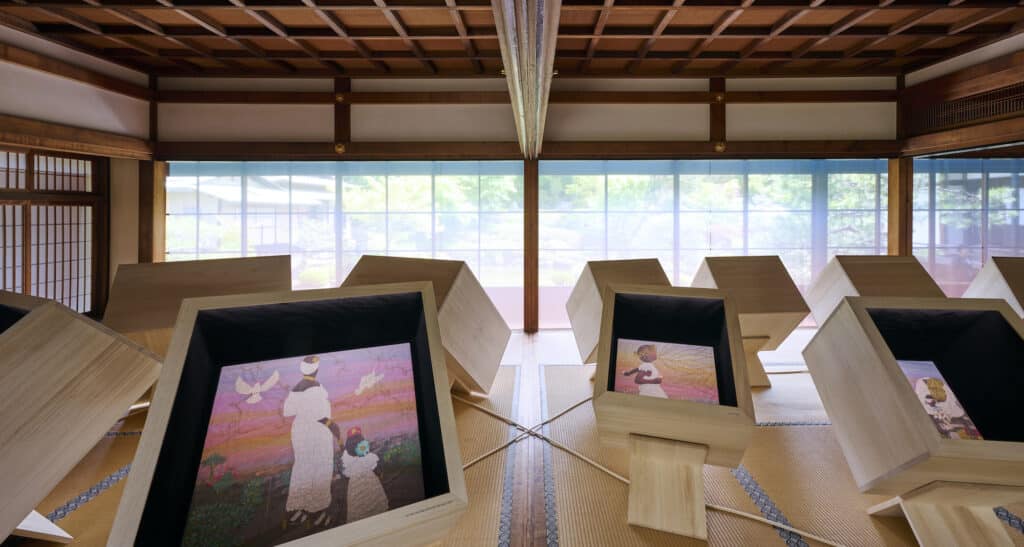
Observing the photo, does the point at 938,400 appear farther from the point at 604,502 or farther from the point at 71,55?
the point at 71,55

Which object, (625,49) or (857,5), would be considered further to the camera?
(625,49)

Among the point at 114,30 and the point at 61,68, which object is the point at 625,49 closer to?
the point at 114,30

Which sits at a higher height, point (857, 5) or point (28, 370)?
point (857, 5)

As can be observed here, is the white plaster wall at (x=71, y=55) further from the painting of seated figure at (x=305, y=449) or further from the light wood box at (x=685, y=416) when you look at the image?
the light wood box at (x=685, y=416)

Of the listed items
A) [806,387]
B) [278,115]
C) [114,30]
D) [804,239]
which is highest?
[114,30]

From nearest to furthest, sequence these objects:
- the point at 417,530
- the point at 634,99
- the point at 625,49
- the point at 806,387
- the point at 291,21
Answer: the point at 417,530 < the point at 806,387 < the point at 291,21 < the point at 625,49 < the point at 634,99

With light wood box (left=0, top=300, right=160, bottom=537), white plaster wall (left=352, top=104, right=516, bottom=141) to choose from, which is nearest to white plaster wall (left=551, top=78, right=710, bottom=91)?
white plaster wall (left=352, top=104, right=516, bottom=141)

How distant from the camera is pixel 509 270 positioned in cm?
528

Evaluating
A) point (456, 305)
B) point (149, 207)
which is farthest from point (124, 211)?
Answer: point (456, 305)

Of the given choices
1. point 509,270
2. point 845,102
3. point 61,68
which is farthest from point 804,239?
point 61,68

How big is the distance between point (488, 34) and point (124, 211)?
400 cm

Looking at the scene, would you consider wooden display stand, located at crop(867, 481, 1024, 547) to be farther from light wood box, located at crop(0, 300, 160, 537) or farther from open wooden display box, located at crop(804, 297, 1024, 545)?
light wood box, located at crop(0, 300, 160, 537)

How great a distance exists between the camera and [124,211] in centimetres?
500

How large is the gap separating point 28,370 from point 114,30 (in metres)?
4.04
